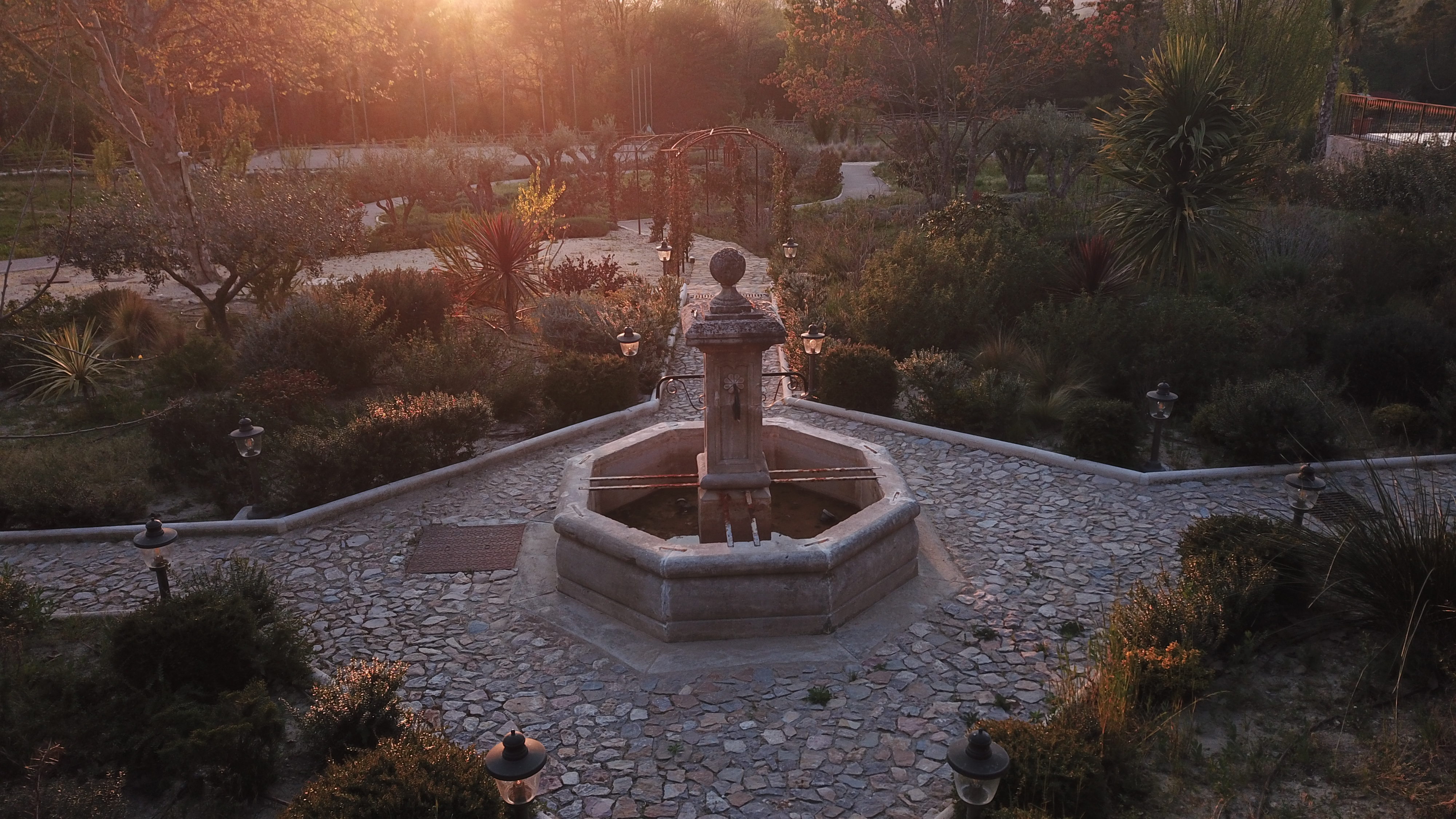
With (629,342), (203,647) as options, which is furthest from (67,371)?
(203,647)

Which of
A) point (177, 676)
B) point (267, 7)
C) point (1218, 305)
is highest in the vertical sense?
point (267, 7)

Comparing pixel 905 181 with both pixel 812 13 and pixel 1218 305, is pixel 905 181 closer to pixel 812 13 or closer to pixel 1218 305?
pixel 812 13

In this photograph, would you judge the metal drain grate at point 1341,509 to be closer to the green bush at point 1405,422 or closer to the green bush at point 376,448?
the green bush at point 1405,422

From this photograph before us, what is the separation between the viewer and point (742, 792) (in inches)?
180

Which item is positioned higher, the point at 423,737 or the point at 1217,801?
the point at 423,737

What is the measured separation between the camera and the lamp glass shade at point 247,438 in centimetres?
744

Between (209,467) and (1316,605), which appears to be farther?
(209,467)

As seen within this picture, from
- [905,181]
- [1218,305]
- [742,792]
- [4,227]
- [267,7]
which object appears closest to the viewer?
[742,792]

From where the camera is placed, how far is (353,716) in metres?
4.65

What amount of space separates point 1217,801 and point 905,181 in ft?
89.2

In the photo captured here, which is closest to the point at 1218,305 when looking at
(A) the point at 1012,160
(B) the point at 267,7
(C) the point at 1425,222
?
(C) the point at 1425,222

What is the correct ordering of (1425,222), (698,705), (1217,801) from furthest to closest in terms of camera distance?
(1425,222)
(698,705)
(1217,801)

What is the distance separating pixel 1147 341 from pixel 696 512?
621cm

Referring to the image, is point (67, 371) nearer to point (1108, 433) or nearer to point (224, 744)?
point (224, 744)
